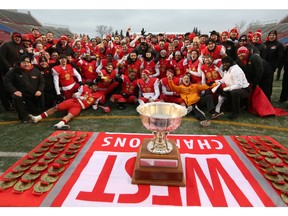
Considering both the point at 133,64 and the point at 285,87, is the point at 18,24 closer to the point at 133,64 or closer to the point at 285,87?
the point at 133,64

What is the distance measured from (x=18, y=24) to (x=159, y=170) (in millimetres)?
43780

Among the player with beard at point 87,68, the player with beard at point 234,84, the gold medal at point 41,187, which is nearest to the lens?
the gold medal at point 41,187

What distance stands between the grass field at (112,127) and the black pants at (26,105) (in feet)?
0.68

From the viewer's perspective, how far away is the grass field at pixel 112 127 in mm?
3688

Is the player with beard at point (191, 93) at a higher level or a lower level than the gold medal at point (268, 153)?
higher

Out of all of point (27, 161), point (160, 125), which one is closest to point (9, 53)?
point (27, 161)

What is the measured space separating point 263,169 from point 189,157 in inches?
36.4

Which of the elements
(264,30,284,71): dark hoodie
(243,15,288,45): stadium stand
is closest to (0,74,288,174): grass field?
(264,30,284,71): dark hoodie

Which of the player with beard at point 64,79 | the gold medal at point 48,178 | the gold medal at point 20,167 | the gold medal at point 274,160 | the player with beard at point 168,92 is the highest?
the player with beard at point 64,79

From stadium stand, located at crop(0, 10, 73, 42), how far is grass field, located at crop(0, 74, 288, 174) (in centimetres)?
2969

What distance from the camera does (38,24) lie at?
4291 cm

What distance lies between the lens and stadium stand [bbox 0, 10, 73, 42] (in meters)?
31.0

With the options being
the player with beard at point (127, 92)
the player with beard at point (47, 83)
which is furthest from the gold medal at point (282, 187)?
the player with beard at point (47, 83)

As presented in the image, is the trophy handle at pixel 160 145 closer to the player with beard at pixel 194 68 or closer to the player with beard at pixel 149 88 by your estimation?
the player with beard at pixel 149 88
